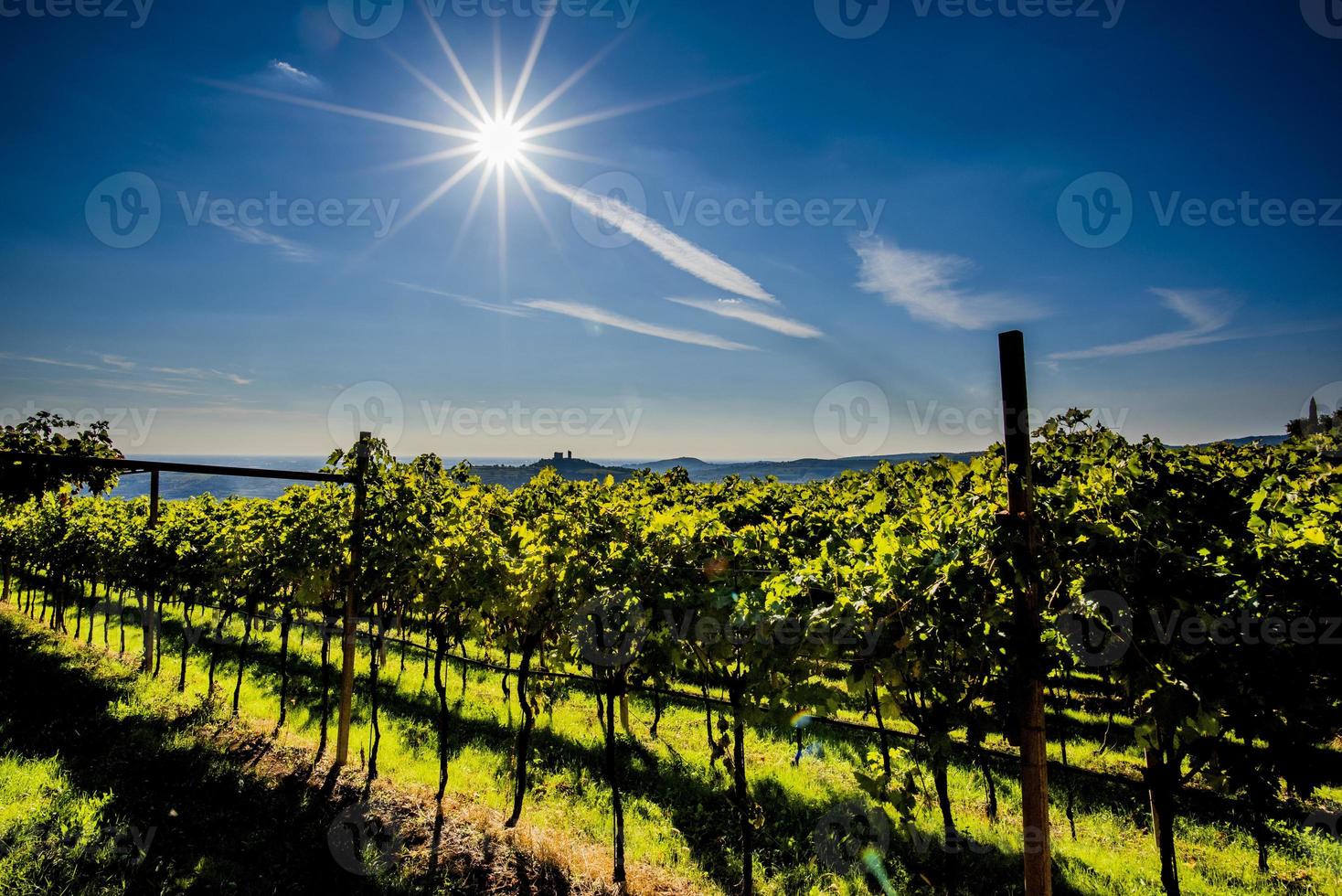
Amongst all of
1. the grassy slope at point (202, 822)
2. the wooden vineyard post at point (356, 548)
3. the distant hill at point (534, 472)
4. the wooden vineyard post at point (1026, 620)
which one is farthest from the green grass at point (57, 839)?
the distant hill at point (534, 472)

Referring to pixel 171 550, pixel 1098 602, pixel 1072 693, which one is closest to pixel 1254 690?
pixel 1098 602

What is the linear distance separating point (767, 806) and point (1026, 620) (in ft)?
20.7

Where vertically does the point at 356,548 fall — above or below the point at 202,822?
above

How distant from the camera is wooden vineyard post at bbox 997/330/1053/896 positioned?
3.24 meters

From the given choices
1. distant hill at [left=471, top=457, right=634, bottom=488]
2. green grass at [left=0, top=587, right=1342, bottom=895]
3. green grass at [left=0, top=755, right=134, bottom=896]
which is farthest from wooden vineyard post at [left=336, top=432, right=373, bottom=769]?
distant hill at [left=471, top=457, right=634, bottom=488]

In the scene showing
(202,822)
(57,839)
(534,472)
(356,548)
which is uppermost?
(534,472)

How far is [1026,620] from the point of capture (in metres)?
3.27

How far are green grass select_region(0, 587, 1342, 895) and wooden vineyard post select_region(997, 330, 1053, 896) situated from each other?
4.31ft

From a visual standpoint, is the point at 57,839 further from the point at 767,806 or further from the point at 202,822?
the point at 767,806

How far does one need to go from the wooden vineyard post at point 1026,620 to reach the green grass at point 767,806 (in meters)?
1.32

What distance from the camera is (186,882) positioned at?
17.9 feet

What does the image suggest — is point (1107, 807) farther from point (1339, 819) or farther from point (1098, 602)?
point (1098, 602)

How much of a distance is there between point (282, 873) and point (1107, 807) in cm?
1084

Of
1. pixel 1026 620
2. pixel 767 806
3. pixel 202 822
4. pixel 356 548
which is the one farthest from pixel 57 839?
pixel 1026 620
